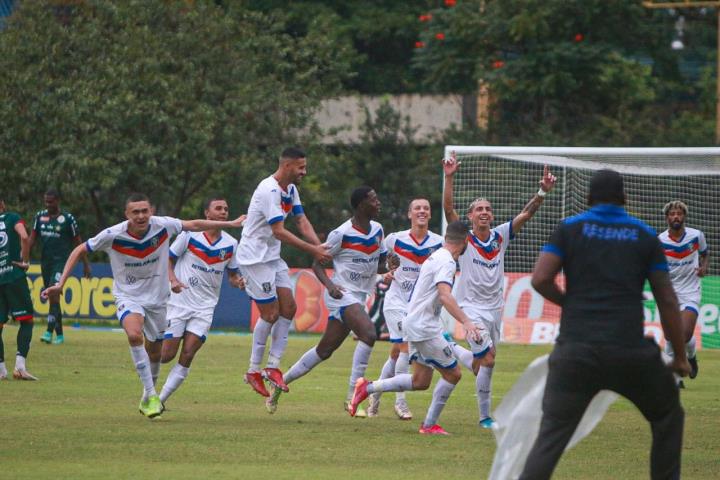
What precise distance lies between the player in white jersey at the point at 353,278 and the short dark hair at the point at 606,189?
19.7 feet

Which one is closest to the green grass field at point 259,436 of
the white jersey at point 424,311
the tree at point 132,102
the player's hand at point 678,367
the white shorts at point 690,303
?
the white jersey at point 424,311

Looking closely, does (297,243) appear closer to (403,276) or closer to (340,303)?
(340,303)

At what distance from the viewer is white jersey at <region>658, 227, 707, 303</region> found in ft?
61.8

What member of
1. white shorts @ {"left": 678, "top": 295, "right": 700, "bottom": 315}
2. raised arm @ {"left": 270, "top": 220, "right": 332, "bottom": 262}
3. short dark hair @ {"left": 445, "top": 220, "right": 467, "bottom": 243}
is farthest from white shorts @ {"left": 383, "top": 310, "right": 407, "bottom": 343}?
white shorts @ {"left": 678, "top": 295, "right": 700, "bottom": 315}

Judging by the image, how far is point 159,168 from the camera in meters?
37.0

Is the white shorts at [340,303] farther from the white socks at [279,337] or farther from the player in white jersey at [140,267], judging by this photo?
the player in white jersey at [140,267]

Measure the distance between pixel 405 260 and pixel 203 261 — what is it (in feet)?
7.27

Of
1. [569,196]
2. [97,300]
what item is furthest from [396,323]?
[97,300]

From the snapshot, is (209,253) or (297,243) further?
(209,253)

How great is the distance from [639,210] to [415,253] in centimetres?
1407

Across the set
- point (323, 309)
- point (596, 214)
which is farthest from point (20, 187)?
point (596, 214)

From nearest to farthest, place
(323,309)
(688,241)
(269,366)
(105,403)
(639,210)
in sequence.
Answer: (269,366), (105,403), (688,241), (639,210), (323,309)

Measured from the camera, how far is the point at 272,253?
45.8ft

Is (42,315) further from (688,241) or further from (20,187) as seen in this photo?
(688,241)
